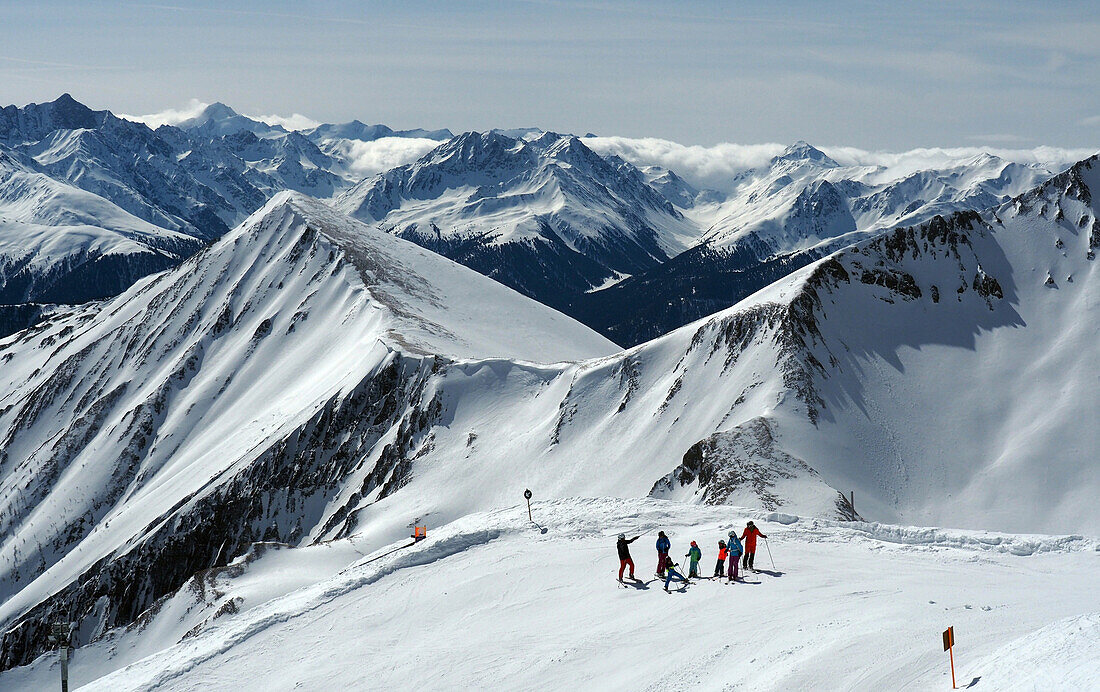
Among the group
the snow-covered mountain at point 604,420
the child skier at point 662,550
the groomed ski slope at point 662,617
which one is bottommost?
the groomed ski slope at point 662,617

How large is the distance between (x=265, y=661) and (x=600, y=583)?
13.0 metres

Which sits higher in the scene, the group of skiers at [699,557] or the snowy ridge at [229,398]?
the snowy ridge at [229,398]

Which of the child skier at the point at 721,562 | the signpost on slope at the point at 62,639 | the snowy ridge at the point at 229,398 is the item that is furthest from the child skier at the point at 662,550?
the snowy ridge at the point at 229,398

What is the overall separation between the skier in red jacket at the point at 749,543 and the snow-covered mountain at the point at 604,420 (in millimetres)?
24215

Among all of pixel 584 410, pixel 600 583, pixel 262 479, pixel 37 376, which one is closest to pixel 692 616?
pixel 600 583

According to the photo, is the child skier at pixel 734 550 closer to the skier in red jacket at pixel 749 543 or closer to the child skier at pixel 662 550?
the skier in red jacket at pixel 749 543

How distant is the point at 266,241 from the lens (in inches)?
6609

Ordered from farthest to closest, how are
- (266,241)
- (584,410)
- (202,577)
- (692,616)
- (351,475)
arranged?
1. (266,241)
2. (351,475)
3. (584,410)
4. (202,577)
5. (692,616)

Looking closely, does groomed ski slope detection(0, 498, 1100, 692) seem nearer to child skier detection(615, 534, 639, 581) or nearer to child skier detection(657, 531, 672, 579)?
child skier detection(615, 534, 639, 581)

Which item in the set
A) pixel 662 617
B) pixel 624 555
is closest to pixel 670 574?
pixel 624 555

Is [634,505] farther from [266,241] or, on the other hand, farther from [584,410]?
[266,241]

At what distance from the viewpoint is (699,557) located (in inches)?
1212

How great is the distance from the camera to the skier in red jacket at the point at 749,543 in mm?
30578

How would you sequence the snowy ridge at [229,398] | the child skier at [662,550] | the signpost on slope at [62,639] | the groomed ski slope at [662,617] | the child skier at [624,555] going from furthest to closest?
the snowy ridge at [229,398], the signpost on slope at [62,639], the child skier at [624,555], the child skier at [662,550], the groomed ski slope at [662,617]
